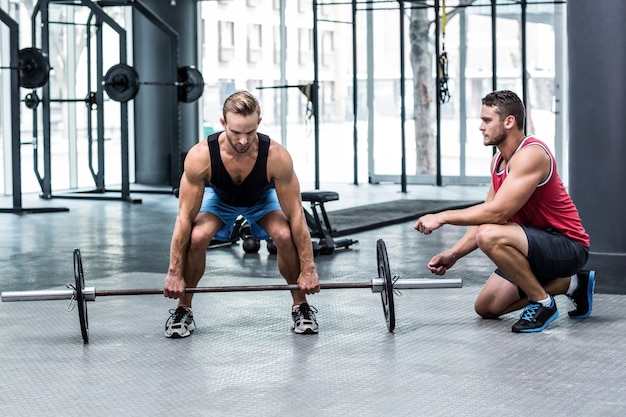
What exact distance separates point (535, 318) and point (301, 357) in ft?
2.79

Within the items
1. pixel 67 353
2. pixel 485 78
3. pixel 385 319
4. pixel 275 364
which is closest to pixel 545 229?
pixel 385 319

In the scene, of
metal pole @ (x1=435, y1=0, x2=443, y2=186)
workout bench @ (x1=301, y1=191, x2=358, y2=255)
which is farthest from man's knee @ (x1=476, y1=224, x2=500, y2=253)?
metal pole @ (x1=435, y1=0, x2=443, y2=186)

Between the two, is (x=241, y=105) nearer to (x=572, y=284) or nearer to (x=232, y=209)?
(x=232, y=209)

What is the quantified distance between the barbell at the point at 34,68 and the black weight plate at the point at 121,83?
0.63 meters

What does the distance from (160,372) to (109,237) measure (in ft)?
12.5

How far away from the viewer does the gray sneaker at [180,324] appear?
355 centimetres

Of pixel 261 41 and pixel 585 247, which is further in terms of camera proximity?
pixel 261 41

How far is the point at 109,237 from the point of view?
677cm

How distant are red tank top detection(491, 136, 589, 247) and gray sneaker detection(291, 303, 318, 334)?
30.4 inches

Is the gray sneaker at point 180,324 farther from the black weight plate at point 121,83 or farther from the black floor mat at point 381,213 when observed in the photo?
the black weight plate at point 121,83

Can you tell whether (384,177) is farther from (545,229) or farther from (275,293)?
(545,229)

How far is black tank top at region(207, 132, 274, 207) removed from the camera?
11.3ft

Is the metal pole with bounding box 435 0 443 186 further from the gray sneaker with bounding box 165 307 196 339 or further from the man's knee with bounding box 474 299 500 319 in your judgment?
the gray sneaker with bounding box 165 307 196 339

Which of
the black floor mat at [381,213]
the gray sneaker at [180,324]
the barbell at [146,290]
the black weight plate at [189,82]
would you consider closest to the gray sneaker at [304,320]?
the barbell at [146,290]
